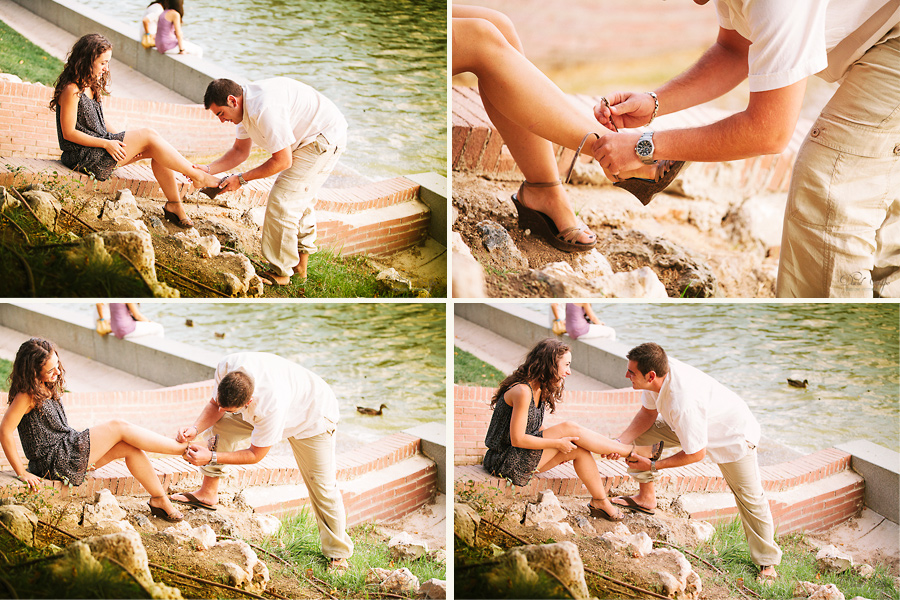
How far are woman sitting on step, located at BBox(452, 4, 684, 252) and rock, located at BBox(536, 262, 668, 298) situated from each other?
14cm

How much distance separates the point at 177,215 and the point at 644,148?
209 centimetres

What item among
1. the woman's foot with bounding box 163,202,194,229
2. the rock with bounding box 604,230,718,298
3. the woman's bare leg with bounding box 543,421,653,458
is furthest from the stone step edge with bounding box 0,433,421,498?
the rock with bounding box 604,230,718,298

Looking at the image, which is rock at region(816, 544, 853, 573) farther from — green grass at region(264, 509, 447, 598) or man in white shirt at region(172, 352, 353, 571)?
man in white shirt at region(172, 352, 353, 571)

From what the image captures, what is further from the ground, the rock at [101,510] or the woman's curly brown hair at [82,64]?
the woman's curly brown hair at [82,64]

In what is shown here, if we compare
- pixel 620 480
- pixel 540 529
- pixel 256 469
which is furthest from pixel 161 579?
pixel 620 480

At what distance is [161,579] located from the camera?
3.34 m

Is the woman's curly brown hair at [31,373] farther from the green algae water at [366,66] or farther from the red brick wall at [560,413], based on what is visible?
the red brick wall at [560,413]

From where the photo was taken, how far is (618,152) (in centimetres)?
295

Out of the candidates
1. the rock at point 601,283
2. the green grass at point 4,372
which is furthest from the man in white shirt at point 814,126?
the green grass at point 4,372

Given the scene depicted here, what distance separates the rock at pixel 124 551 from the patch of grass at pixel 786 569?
257cm

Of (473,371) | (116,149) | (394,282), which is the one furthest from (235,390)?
(116,149)

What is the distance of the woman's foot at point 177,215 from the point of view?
11.1ft

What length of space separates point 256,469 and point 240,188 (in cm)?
131

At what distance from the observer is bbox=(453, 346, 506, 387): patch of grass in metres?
3.48
